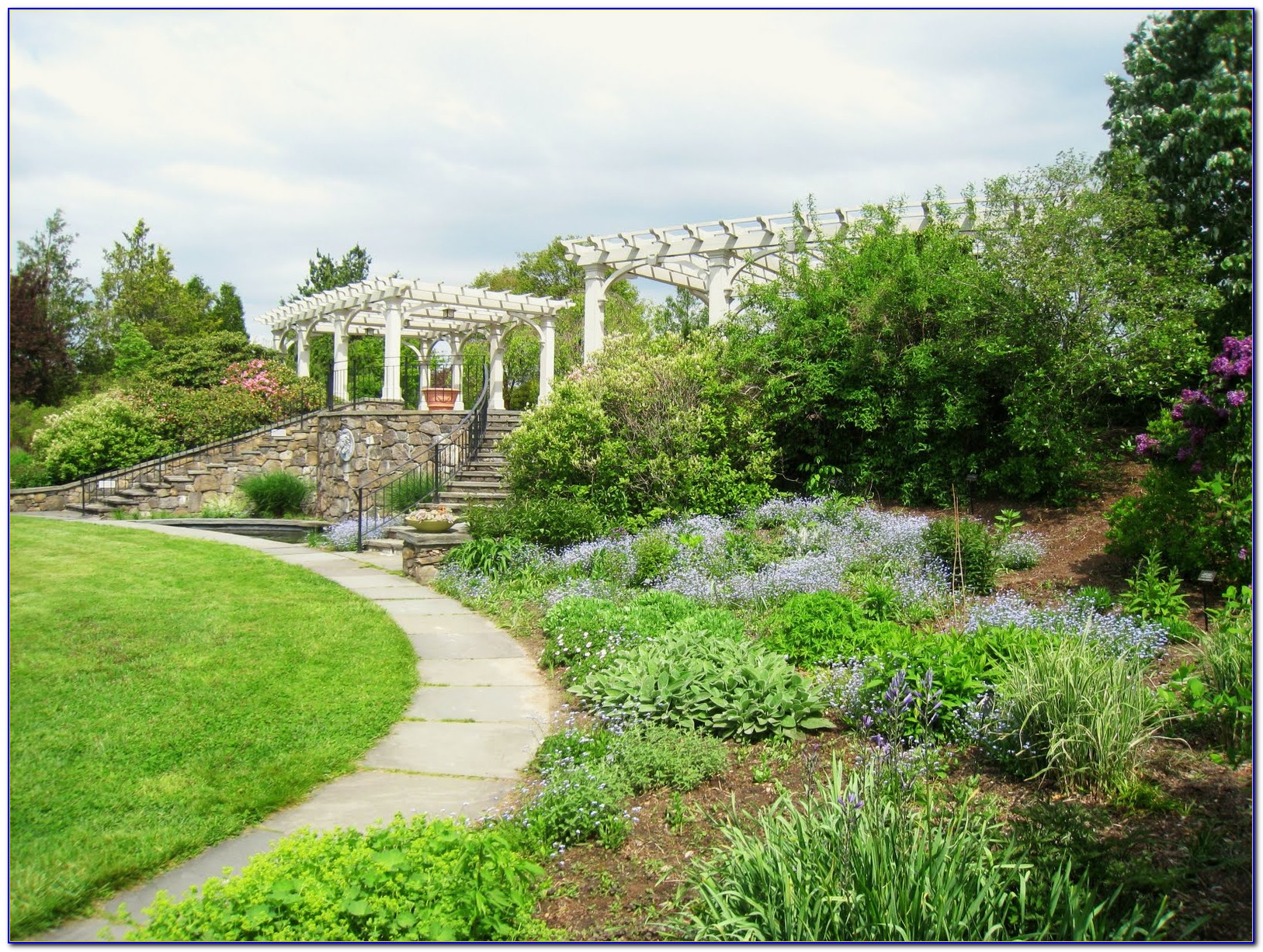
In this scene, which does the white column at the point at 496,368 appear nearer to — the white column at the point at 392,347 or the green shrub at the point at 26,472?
Answer: the white column at the point at 392,347

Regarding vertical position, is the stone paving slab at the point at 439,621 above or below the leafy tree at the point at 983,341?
below

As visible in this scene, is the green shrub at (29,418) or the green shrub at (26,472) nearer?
the green shrub at (26,472)

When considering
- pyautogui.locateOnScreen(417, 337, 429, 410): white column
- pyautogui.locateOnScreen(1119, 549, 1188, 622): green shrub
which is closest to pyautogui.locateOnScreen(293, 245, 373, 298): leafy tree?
pyautogui.locateOnScreen(417, 337, 429, 410): white column

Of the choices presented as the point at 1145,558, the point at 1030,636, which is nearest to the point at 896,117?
the point at 1030,636

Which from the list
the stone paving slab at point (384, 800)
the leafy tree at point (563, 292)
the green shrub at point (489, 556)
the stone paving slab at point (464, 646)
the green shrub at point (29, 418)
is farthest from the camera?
the leafy tree at point (563, 292)

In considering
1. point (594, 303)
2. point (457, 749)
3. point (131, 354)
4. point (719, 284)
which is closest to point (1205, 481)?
point (457, 749)

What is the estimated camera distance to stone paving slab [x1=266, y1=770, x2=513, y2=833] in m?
3.29

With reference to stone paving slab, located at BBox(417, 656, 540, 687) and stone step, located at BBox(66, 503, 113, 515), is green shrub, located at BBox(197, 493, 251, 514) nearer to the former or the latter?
stone step, located at BBox(66, 503, 113, 515)

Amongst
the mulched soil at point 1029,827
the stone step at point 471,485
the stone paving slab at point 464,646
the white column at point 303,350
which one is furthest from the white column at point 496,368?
the mulched soil at point 1029,827

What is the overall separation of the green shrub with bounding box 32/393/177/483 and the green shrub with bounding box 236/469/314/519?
227 centimetres

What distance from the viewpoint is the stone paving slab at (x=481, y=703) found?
455 centimetres

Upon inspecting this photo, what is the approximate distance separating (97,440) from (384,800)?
14286 millimetres

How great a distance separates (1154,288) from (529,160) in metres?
6.78

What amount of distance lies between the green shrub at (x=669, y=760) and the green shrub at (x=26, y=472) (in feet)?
47.3
